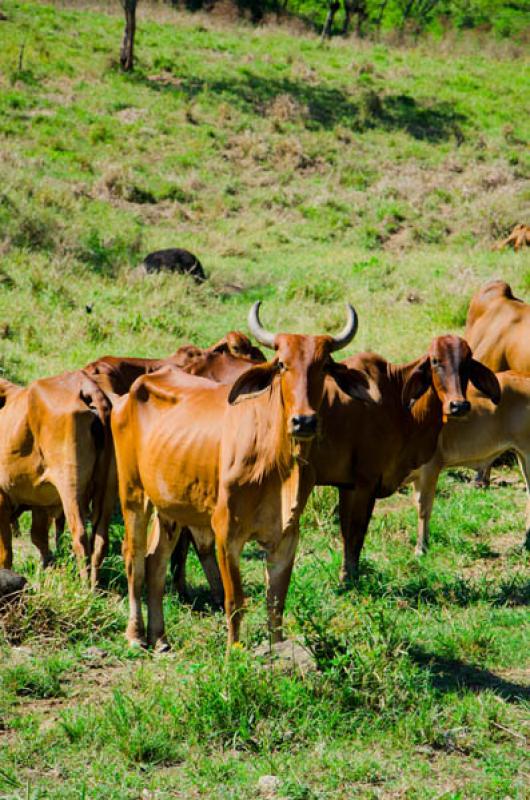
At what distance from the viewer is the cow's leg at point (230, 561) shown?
611 centimetres

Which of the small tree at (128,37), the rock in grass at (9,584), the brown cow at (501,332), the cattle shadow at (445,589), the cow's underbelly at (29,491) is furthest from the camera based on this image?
the small tree at (128,37)

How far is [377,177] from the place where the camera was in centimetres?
2722

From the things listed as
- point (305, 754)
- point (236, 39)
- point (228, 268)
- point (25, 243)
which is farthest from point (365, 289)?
point (236, 39)

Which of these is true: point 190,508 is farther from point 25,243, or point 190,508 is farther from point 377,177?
point 377,177

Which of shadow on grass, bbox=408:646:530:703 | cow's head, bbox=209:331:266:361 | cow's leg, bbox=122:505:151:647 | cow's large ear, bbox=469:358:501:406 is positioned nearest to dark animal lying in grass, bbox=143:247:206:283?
cow's head, bbox=209:331:266:361

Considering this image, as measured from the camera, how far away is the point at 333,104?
105ft

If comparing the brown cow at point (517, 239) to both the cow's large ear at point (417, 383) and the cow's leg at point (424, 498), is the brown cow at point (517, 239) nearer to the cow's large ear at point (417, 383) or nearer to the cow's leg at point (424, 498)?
the cow's leg at point (424, 498)

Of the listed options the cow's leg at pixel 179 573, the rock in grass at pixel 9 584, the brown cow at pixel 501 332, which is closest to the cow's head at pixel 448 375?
the cow's leg at pixel 179 573

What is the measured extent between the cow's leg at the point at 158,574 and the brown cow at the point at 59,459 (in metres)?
0.61

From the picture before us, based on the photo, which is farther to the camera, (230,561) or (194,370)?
(194,370)

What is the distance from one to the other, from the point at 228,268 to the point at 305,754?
51.3 feet

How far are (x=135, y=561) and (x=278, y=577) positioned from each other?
1.23 m

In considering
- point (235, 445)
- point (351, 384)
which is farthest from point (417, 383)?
point (235, 445)

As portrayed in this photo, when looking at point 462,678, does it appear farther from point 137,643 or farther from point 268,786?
point 137,643
